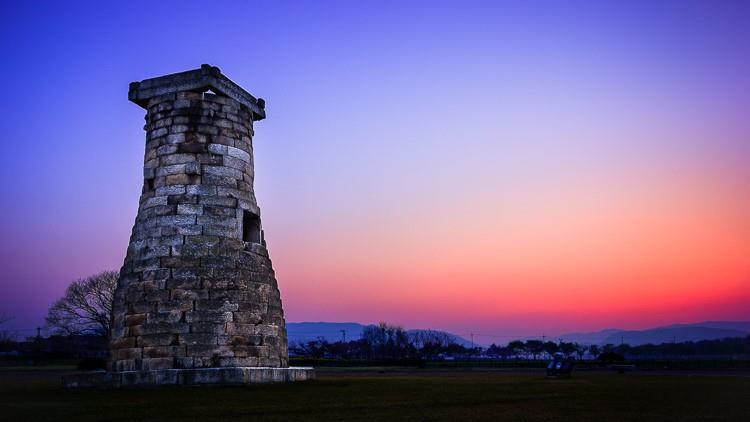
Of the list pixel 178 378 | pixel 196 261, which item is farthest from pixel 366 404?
pixel 196 261

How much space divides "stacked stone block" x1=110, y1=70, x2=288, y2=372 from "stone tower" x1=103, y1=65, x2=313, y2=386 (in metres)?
0.02

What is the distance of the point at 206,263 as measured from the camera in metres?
16.3

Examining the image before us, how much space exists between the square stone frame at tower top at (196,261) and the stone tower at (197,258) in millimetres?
26

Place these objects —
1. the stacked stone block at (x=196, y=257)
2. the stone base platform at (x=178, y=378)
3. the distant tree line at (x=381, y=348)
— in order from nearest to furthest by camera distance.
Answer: the stone base platform at (x=178, y=378) < the stacked stone block at (x=196, y=257) < the distant tree line at (x=381, y=348)

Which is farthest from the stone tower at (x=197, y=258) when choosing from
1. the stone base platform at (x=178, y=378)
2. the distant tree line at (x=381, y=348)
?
the distant tree line at (x=381, y=348)

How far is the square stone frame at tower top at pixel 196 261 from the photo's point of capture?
15.5 metres

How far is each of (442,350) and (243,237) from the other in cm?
7652

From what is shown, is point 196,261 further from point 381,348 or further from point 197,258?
point 381,348

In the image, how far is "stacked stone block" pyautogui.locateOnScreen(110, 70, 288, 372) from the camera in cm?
1572

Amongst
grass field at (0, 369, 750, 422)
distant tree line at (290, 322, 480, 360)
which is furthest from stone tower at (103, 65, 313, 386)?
distant tree line at (290, 322, 480, 360)

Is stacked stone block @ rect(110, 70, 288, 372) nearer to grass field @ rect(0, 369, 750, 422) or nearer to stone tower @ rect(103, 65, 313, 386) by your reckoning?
stone tower @ rect(103, 65, 313, 386)

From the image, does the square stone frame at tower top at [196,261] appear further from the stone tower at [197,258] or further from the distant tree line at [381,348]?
the distant tree line at [381,348]

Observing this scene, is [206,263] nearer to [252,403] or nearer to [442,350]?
[252,403]

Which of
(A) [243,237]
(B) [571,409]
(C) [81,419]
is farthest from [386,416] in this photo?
(A) [243,237]
